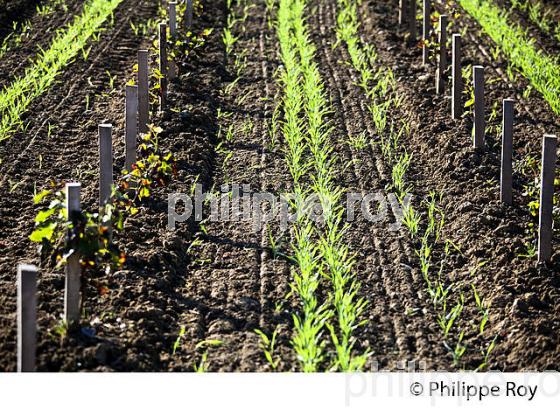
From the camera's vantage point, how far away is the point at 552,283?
7.32 m

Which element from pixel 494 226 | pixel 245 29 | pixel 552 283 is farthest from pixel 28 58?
pixel 552 283

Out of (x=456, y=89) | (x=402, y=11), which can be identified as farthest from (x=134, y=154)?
(x=402, y=11)

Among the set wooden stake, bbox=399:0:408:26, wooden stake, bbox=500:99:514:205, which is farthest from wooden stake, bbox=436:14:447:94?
wooden stake, bbox=399:0:408:26

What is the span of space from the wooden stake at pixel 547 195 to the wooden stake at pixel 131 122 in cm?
349

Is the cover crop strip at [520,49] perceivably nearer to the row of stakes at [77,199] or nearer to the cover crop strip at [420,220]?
the cover crop strip at [420,220]

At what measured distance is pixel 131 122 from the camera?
8602mm

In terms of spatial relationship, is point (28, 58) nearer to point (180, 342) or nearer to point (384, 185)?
point (384, 185)

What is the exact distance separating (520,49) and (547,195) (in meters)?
6.13

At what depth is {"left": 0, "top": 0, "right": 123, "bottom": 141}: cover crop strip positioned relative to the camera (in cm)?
1047

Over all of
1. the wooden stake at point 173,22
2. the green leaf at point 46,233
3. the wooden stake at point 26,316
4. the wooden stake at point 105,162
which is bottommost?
the wooden stake at point 26,316

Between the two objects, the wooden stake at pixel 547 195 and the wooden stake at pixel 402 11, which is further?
the wooden stake at pixel 402 11

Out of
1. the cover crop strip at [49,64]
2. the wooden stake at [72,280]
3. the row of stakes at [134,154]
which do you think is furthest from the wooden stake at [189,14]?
the wooden stake at [72,280]

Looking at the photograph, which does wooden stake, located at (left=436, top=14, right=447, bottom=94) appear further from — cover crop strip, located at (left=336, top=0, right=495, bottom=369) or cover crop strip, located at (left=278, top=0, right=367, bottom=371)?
cover crop strip, located at (left=278, top=0, right=367, bottom=371)

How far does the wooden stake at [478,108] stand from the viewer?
31.4 feet
